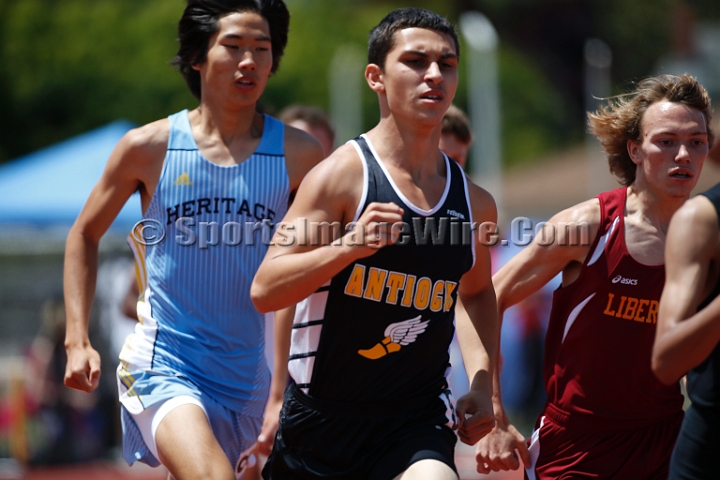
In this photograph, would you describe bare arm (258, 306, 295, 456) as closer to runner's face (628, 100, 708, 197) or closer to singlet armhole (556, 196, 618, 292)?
singlet armhole (556, 196, 618, 292)

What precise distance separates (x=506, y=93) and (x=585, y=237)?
44712 millimetres

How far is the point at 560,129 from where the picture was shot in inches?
2040

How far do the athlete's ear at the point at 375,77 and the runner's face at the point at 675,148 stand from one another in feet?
4.17

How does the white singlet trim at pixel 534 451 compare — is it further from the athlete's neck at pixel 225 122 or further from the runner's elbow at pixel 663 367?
the athlete's neck at pixel 225 122

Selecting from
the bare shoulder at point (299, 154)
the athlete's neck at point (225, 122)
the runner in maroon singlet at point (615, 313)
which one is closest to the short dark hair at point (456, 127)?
the bare shoulder at point (299, 154)

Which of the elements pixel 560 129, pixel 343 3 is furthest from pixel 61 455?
pixel 343 3

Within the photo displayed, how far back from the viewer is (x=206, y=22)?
4.91 metres

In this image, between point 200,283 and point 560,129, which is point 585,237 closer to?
point 200,283

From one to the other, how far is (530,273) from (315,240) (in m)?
1.19

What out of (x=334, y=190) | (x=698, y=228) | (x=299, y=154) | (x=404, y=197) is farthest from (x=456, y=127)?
(x=698, y=228)

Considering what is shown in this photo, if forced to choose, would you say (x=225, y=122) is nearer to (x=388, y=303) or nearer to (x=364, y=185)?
(x=364, y=185)

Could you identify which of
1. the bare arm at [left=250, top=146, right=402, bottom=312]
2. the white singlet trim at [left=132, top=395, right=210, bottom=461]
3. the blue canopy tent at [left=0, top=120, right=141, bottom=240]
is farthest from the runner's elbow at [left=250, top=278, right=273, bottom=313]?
the blue canopy tent at [left=0, top=120, right=141, bottom=240]

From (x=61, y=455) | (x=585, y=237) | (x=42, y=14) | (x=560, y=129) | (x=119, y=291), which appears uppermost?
(x=42, y=14)

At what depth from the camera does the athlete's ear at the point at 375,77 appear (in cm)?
416
